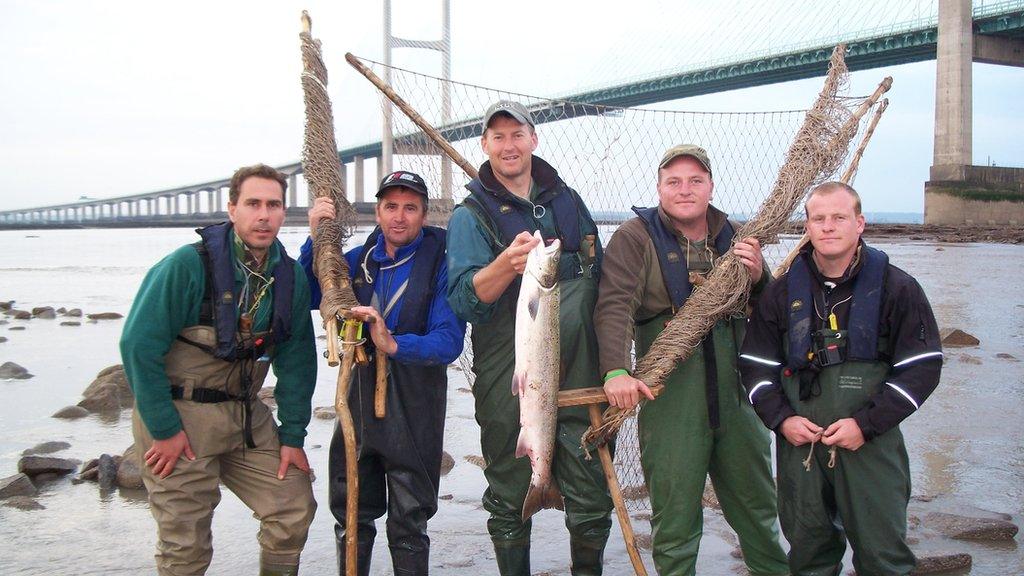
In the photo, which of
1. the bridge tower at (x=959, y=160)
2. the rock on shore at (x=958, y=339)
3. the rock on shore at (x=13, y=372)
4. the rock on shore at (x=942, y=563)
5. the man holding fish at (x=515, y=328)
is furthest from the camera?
the bridge tower at (x=959, y=160)

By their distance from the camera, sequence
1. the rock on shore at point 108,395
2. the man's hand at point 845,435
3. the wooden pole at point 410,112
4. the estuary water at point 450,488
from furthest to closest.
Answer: the rock on shore at point 108,395 < the wooden pole at point 410,112 < the estuary water at point 450,488 < the man's hand at point 845,435

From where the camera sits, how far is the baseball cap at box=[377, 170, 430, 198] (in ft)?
15.0

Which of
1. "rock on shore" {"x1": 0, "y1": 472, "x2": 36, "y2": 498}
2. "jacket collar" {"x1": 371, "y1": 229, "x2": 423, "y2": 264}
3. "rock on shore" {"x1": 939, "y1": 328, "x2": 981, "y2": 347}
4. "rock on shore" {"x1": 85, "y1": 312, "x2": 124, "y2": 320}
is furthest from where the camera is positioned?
"rock on shore" {"x1": 85, "y1": 312, "x2": 124, "y2": 320}

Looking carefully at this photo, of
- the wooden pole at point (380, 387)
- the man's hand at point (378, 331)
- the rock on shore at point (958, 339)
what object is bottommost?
the rock on shore at point (958, 339)

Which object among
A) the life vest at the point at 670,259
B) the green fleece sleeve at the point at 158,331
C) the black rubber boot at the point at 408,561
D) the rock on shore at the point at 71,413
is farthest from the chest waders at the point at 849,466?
the rock on shore at the point at 71,413

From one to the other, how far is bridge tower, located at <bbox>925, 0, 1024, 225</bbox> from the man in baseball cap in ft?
163

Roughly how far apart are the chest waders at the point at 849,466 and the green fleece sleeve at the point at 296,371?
2.64 meters

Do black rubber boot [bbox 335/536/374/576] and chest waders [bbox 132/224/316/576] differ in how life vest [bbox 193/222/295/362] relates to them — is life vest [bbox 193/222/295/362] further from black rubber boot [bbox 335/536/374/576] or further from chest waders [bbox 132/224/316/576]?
black rubber boot [bbox 335/536/374/576]

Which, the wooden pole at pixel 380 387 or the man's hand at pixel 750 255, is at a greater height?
the man's hand at pixel 750 255

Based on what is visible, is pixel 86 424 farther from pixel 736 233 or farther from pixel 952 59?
pixel 952 59

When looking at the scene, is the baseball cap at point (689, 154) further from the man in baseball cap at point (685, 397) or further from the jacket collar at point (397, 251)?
the jacket collar at point (397, 251)

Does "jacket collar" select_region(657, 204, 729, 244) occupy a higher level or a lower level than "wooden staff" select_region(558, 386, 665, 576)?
higher

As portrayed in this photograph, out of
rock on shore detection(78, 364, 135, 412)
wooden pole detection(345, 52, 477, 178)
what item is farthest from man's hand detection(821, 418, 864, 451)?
rock on shore detection(78, 364, 135, 412)

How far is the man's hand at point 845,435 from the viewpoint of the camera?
150 inches
